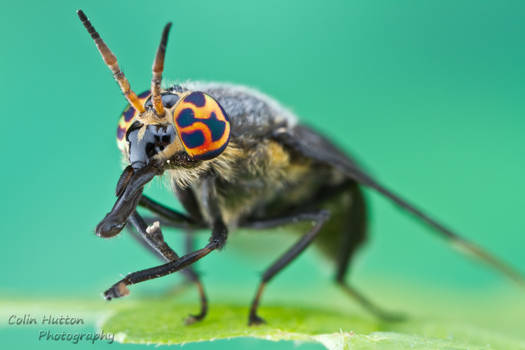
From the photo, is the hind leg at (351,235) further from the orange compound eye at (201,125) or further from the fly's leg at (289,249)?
the orange compound eye at (201,125)

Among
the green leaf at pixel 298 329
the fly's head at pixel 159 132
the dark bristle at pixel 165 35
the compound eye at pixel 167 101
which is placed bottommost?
the green leaf at pixel 298 329

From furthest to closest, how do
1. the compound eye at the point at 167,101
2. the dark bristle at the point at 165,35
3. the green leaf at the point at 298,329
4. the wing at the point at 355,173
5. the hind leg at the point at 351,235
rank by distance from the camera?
the hind leg at the point at 351,235 < the wing at the point at 355,173 < the compound eye at the point at 167,101 < the dark bristle at the point at 165,35 < the green leaf at the point at 298,329

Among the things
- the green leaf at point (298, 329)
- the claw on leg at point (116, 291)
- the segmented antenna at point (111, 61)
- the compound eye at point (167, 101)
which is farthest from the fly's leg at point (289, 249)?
the segmented antenna at point (111, 61)

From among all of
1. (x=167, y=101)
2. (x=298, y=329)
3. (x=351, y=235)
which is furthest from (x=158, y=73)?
(x=351, y=235)

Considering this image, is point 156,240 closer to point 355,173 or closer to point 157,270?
point 157,270

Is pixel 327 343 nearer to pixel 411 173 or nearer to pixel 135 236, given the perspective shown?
pixel 135 236

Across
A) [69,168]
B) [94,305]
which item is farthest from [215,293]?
[69,168]
